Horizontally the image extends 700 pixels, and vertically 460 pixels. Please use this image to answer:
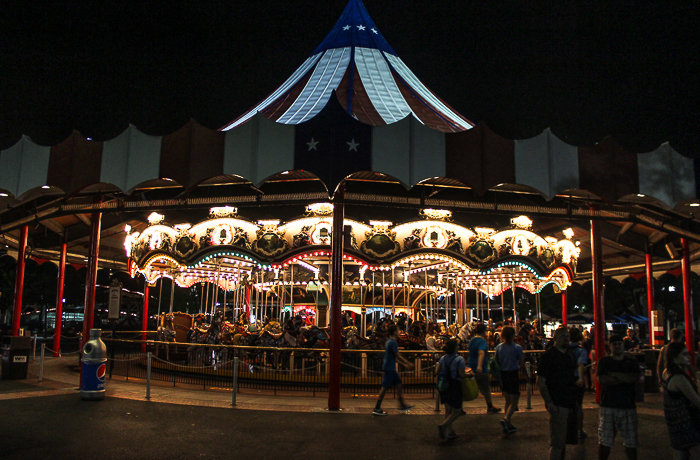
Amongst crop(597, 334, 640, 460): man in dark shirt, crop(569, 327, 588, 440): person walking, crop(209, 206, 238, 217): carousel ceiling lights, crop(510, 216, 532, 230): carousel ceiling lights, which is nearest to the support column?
crop(209, 206, 238, 217): carousel ceiling lights

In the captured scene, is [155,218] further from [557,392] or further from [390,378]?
[557,392]

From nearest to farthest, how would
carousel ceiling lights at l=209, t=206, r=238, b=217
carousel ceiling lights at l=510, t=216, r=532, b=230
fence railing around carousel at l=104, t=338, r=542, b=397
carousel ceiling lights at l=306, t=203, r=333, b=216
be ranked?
1. fence railing around carousel at l=104, t=338, r=542, b=397
2. carousel ceiling lights at l=306, t=203, r=333, b=216
3. carousel ceiling lights at l=209, t=206, r=238, b=217
4. carousel ceiling lights at l=510, t=216, r=532, b=230

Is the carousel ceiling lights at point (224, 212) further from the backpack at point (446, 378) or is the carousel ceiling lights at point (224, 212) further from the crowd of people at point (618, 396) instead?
the crowd of people at point (618, 396)

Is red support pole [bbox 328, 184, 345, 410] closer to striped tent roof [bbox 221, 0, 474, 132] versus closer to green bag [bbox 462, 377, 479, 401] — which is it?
striped tent roof [bbox 221, 0, 474, 132]

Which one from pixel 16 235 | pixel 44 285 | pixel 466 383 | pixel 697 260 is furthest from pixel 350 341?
pixel 44 285

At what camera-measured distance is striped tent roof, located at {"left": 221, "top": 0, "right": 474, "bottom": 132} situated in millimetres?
13523

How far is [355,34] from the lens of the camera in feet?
56.1

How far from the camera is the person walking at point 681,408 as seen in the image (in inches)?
217

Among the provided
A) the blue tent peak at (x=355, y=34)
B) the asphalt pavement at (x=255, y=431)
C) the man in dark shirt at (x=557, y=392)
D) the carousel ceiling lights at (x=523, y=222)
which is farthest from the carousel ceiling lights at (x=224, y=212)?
the man in dark shirt at (x=557, y=392)

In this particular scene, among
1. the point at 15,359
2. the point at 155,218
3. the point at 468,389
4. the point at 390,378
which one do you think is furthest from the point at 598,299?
the point at 15,359

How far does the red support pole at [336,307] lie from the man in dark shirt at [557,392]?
4.99 m

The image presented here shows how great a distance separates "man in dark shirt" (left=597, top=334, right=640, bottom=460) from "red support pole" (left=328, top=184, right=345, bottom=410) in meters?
5.37

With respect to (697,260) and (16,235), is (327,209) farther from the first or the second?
(697,260)

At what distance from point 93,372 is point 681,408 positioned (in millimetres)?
10126
